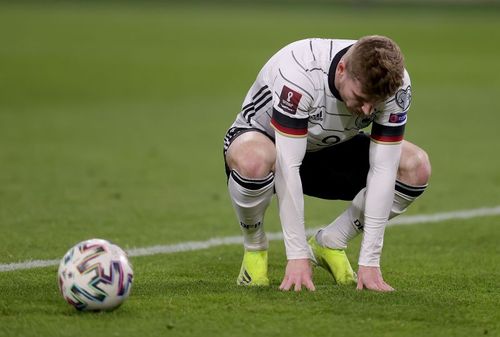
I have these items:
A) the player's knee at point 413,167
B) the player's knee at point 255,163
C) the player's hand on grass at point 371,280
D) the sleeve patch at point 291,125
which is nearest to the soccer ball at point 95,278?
the player's knee at point 255,163

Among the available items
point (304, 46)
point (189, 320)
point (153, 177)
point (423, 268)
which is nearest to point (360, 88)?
point (304, 46)

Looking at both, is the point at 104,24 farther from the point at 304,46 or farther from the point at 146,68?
the point at 304,46

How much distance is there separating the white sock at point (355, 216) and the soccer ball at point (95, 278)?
158 centimetres

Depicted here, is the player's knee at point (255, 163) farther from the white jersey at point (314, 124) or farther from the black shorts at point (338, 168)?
the black shorts at point (338, 168)

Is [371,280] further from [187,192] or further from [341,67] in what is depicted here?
[187,192]

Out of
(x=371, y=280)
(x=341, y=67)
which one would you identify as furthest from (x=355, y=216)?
(x=341, y=67)

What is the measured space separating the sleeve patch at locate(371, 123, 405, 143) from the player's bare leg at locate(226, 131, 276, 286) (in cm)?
58

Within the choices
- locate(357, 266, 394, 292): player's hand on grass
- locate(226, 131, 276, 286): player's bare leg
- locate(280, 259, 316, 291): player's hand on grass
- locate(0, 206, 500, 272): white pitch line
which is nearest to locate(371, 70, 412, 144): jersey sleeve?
locate(226, 131, 276, 286): player's bare leg

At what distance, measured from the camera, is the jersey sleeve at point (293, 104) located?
5824 mm

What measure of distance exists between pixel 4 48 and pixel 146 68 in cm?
416

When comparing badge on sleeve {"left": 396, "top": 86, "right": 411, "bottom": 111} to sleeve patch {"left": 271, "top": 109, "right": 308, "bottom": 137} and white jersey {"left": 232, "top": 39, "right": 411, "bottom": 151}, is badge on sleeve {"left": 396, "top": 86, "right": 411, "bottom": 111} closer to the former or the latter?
white jersey {"left": 232, "top": 39, "right": 411, "bottom": 151}

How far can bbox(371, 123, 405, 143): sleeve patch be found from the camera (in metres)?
6.04

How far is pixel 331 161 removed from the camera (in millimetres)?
6520

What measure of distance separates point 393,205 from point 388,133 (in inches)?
23.1
